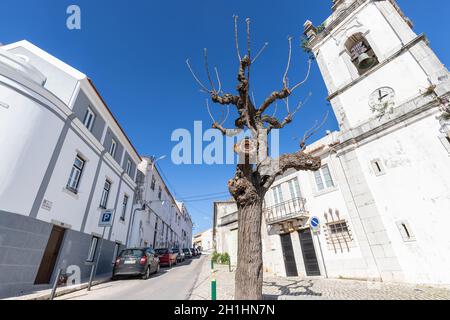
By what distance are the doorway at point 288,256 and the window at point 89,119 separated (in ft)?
43.4

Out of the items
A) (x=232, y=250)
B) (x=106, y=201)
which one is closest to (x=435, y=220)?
(x=232, y=250)

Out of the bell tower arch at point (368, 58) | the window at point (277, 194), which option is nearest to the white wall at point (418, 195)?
the bell tower arch at point (368, 58)

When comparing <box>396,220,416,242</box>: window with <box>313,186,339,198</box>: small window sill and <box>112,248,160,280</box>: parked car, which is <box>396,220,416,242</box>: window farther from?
<box>112,248,160,280</box>: parked car

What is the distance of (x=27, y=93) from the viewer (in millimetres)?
7449

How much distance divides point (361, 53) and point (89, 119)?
53.2 ft

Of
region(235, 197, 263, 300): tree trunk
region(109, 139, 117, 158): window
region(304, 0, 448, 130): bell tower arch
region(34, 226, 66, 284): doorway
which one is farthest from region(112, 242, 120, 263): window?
region(304, 0, 448, 130): bell tower arch

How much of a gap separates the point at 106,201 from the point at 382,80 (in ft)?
56.3

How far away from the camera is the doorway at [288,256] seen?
1233 cm

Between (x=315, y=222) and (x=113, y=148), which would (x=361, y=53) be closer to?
(x=315, y=222)

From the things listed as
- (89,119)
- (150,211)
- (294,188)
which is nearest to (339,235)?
(294,188)

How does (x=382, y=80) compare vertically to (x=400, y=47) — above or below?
below

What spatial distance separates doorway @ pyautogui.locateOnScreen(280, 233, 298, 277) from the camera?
12334mm

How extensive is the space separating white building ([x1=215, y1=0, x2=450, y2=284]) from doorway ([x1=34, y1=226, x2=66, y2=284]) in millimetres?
11352
